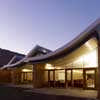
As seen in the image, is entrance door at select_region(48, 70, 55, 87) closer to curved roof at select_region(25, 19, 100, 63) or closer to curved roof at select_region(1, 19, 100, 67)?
curved roof at select_region(1, 19, 100, 67)

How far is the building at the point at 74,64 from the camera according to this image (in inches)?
654

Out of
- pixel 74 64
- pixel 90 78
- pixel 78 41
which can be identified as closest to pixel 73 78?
pixel 74 64

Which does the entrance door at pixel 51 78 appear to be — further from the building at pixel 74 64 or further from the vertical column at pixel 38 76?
the vertical column at pixel 38 76

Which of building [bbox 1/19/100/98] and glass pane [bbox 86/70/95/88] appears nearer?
building [bbox 1/19/100/98]

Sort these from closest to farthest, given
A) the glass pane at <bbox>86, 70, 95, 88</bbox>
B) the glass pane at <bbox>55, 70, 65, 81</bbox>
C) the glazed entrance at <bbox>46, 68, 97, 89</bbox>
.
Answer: the glass pane at <bbox>86, 70, 95, 88</bbox>
the glazed entrance at <bbox>46, 68, 97, 89</bbox>
the glass pane at <bbox>55, 70, 65, 81</bbox>

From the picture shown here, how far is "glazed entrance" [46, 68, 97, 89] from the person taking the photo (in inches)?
805

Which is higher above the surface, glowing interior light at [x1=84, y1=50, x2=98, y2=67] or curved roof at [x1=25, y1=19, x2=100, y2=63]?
curved roof at [x1=25, y1=19, x2=100, y2=63]

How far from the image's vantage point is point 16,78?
3300cm

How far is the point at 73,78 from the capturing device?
2223 centimetres

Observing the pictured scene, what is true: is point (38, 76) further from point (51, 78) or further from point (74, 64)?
point (74, 64)

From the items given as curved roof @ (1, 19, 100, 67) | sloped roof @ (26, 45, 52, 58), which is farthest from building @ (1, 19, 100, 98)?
sloped roof @ (26, 45, 52, 58)

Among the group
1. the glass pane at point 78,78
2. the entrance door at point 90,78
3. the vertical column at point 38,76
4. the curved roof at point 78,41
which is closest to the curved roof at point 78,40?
the curved roof at point 78,41

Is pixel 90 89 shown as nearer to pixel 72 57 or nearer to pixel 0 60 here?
pixel 72 57

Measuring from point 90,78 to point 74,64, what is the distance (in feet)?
8.41
